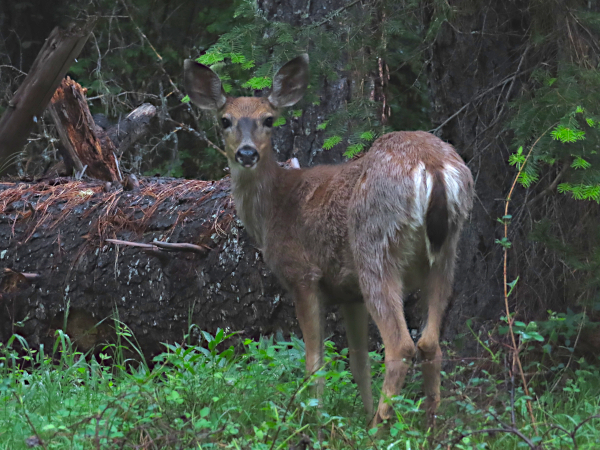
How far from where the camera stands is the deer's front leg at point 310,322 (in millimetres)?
4562

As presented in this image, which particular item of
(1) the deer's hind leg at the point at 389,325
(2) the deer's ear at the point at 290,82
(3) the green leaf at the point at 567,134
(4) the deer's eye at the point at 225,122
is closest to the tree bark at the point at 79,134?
(4) the deer's eye at the point at 225,122

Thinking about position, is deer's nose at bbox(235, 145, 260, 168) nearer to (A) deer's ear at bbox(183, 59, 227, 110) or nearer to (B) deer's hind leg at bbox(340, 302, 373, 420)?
(A) deer's ear at bbox(183, 59, 227, 110)

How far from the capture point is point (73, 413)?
3646 mm

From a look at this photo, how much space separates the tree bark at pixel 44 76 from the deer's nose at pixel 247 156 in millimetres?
3707

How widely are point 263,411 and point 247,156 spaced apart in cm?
175

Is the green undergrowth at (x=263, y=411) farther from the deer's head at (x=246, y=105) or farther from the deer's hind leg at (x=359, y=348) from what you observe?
the deer's head at (x=246, y=105)

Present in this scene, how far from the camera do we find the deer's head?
4922 millimetres

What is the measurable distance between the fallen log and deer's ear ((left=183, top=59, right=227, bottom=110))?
108 centimetres

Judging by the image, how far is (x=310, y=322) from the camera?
4.62 meters

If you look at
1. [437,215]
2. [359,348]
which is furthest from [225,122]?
[437,215]

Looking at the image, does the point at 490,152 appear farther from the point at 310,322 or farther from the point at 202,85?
the point at 202,85

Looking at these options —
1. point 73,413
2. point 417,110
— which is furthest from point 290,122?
point 73,413

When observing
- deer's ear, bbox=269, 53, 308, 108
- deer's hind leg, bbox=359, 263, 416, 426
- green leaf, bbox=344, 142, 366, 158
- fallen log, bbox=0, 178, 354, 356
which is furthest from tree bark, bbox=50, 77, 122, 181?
deer's hind leg, bbox=359, 263, 416, 426

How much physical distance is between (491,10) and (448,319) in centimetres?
223
